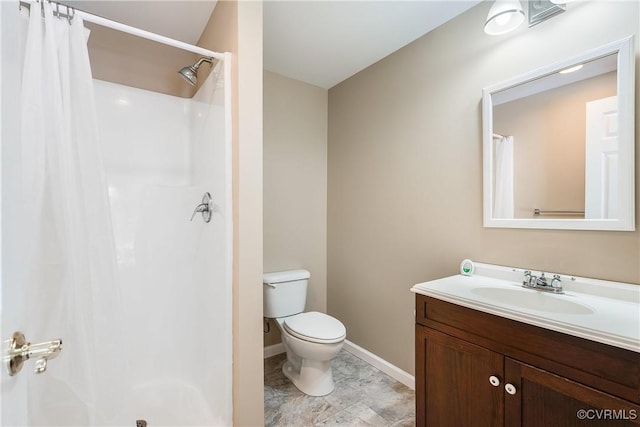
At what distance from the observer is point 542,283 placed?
1320mm

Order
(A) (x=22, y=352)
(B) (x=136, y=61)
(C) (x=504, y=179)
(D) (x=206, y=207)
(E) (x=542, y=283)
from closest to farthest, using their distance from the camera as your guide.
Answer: (A) (x=22, y=352) < (E) (x=542, y=283) < (C) (x=504, y=179) < (D) (x=206, y=207) < (B) (x=136, y=61)

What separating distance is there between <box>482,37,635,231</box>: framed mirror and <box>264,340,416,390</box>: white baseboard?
1203 millimetres

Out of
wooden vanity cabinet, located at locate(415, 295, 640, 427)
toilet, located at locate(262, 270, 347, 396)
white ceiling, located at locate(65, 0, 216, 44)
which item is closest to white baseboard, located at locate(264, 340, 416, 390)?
toilet, located at locate(262, 270, 347, 396)

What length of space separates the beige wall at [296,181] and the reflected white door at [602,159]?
186 cm

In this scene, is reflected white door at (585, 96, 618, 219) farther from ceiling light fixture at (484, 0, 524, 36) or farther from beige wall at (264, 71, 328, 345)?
beige wall at (264, 71, 328, 345)

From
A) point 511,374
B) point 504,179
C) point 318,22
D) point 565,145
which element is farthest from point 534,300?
point 318,22

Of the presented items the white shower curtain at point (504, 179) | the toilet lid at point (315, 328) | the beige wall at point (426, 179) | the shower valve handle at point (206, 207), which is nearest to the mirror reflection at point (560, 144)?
the white shower curtain at point (504, 179)

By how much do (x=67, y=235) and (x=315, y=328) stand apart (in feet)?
4.57

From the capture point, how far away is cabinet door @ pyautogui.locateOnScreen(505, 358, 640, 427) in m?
0.84

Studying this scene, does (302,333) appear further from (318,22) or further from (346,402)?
(318,22)

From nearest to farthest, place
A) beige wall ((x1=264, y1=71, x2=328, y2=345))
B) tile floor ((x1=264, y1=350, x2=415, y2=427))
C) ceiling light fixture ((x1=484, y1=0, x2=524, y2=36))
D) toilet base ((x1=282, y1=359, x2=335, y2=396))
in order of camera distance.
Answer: ceiling light fixture ((x1=484, y1=0, x2=524, y2=36))
tile floor ((x1=264, y1=350, x2=415, y2=427))
toilet base ((x1=282, y1=359, x2=335, y2=396))
beige wall ((x1=264, y1=71, x2=328, y2=345))

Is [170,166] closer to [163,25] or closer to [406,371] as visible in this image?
[163,25]

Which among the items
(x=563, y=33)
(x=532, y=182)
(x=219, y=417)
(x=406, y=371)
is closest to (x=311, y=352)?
(x=219, y=417)

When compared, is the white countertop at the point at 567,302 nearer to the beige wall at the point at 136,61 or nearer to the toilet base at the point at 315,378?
the toilet base at the point at 315,378
